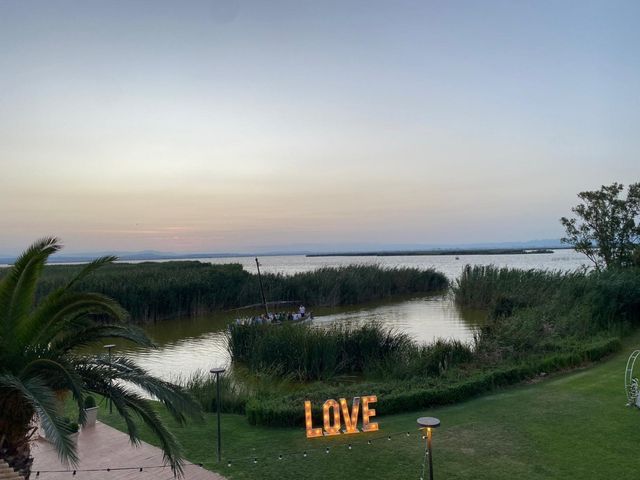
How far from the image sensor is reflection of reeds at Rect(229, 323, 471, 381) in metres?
13.4

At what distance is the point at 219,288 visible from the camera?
31797mm

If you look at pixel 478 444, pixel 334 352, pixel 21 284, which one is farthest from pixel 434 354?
pixel 21 284

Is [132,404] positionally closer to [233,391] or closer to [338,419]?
[338,419]

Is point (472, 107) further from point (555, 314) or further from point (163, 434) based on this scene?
point (163, 434)

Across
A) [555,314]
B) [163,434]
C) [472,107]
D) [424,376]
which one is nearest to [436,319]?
[555,314]

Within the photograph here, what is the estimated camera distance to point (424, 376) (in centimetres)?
1173

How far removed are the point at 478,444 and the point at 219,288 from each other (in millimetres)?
26283

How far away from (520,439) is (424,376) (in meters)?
4.41

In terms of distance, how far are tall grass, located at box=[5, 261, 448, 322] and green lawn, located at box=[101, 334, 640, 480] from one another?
18770 millimetres

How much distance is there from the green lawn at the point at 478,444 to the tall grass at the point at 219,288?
1877cm

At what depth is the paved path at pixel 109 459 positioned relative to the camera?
6617 millimetres

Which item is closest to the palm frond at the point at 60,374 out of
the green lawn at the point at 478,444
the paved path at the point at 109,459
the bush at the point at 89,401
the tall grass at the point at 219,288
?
the paved path at the point at 109,459

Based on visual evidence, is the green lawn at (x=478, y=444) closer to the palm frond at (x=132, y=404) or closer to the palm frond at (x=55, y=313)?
the palm frond at (x=132, y=404)

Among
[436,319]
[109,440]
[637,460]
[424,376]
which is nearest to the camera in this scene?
[637,460]
